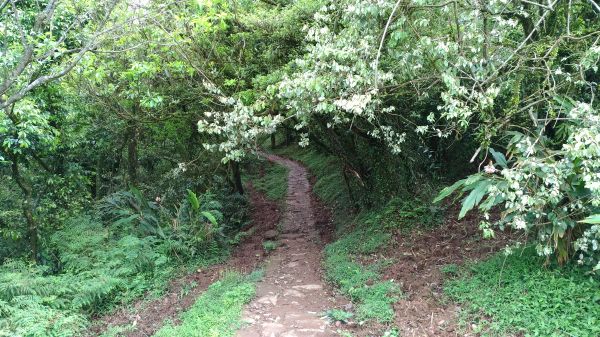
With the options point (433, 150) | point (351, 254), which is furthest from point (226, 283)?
point (433, 150)

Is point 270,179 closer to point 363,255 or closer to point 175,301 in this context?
point 363,255

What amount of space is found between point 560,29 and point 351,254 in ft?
16.2

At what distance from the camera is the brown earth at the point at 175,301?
6.22m

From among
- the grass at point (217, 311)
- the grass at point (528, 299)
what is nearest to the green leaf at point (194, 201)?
the grass at point (217, 311)

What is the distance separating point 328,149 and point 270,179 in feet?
26.7

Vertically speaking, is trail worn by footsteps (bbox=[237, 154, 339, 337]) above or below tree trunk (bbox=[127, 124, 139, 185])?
below

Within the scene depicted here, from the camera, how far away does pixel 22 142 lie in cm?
693

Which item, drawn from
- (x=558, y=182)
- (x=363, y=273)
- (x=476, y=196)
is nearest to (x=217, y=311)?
(x=363, y=273)

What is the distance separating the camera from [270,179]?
63.6 ft

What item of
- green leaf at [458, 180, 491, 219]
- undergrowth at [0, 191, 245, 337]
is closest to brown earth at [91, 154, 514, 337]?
undergrowth at [0, 191, 245, 337]

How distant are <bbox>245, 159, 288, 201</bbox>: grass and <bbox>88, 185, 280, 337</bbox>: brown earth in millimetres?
6146

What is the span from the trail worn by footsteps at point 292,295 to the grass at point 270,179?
5007 mm

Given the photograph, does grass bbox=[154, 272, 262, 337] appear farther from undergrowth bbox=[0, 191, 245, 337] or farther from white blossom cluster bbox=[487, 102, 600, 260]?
white blossom cluster bbox=[487, 102, 600, 260]

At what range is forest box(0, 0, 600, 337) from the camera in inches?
183
